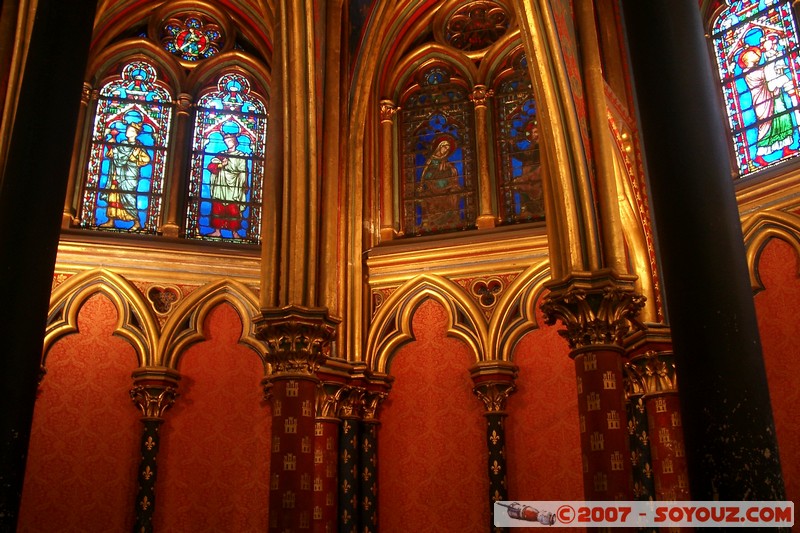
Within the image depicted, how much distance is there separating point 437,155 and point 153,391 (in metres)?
5.03

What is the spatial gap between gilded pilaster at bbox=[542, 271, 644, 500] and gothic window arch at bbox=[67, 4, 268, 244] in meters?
5.07

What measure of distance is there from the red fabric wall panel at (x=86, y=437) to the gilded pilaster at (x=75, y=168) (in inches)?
45.9

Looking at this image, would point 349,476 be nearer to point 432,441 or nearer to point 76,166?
point 432,441

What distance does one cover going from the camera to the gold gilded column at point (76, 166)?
465 inches

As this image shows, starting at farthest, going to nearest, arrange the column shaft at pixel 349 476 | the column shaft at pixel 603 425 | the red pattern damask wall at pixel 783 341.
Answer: the column shaft at pixel 349 476
the red pattern damask wall at pixel 783 341
the column shaft at pixel 603 425

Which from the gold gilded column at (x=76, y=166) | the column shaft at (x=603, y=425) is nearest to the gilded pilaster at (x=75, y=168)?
the gold gilded column at (x=76, y=166)

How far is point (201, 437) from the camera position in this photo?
11.2m

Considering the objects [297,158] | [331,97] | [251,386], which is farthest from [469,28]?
[251,386]

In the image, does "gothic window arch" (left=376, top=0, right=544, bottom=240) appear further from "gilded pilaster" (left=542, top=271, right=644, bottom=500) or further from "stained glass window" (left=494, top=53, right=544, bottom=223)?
"gilded pilaster" (left=542, top=271, right=644, bottom=500)

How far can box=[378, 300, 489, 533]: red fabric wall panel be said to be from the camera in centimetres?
1088

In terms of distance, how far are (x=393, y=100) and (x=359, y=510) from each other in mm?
5880

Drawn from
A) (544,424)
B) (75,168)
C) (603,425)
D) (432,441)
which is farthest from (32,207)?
(75,168)

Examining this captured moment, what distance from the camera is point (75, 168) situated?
12211 millimetres

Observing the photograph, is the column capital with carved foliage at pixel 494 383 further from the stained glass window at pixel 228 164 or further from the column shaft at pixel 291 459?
the stained glass window at pixel 228 164
